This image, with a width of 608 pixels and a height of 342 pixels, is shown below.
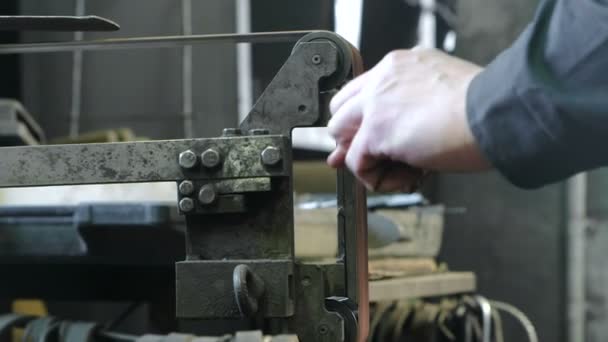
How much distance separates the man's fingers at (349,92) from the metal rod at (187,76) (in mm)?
1347

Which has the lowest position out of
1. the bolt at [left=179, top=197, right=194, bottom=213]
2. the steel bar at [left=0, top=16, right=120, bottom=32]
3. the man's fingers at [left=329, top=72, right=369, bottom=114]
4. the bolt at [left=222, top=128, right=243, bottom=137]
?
the bolt at [left=179, top=197, right=194, bottom=213]

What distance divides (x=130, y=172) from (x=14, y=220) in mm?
449

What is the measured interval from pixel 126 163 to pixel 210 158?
0.06 metres

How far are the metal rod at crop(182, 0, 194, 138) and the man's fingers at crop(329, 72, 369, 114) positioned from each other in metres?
1.35

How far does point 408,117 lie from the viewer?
45 cm

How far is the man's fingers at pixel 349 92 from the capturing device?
0.49 metres

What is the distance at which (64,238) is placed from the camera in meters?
0.92

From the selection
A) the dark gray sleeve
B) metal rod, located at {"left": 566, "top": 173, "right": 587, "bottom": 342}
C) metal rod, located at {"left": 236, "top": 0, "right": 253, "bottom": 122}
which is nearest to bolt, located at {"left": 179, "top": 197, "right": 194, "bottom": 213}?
the dark gray sleeve

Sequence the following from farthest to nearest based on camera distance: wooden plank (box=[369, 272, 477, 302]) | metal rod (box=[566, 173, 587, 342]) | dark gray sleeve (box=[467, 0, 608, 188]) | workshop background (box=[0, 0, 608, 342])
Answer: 1. metal rod (box=[566, 173, 587, 342])
2. workshop background (box=[0, 0, 608, 342])
3. wooden plank (box=[369, 272, 477, 302])
4. dark gray sleeve (box=[467, 0, 608, 188])

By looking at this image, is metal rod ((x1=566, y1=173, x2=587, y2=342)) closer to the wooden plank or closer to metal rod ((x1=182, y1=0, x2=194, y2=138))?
the wooden plank

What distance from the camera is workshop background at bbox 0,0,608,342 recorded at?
70.1 inches

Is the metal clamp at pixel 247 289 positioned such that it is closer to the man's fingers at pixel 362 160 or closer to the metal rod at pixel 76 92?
the man's fingers at pixel 362 160

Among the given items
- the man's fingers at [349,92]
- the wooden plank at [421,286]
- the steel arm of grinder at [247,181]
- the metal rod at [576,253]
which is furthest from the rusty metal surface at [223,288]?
the metal rod at [576,253]

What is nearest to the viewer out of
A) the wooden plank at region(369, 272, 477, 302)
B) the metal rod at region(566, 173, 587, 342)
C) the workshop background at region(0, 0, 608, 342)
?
the wooden plank at region(369, 272, 477, 302)
